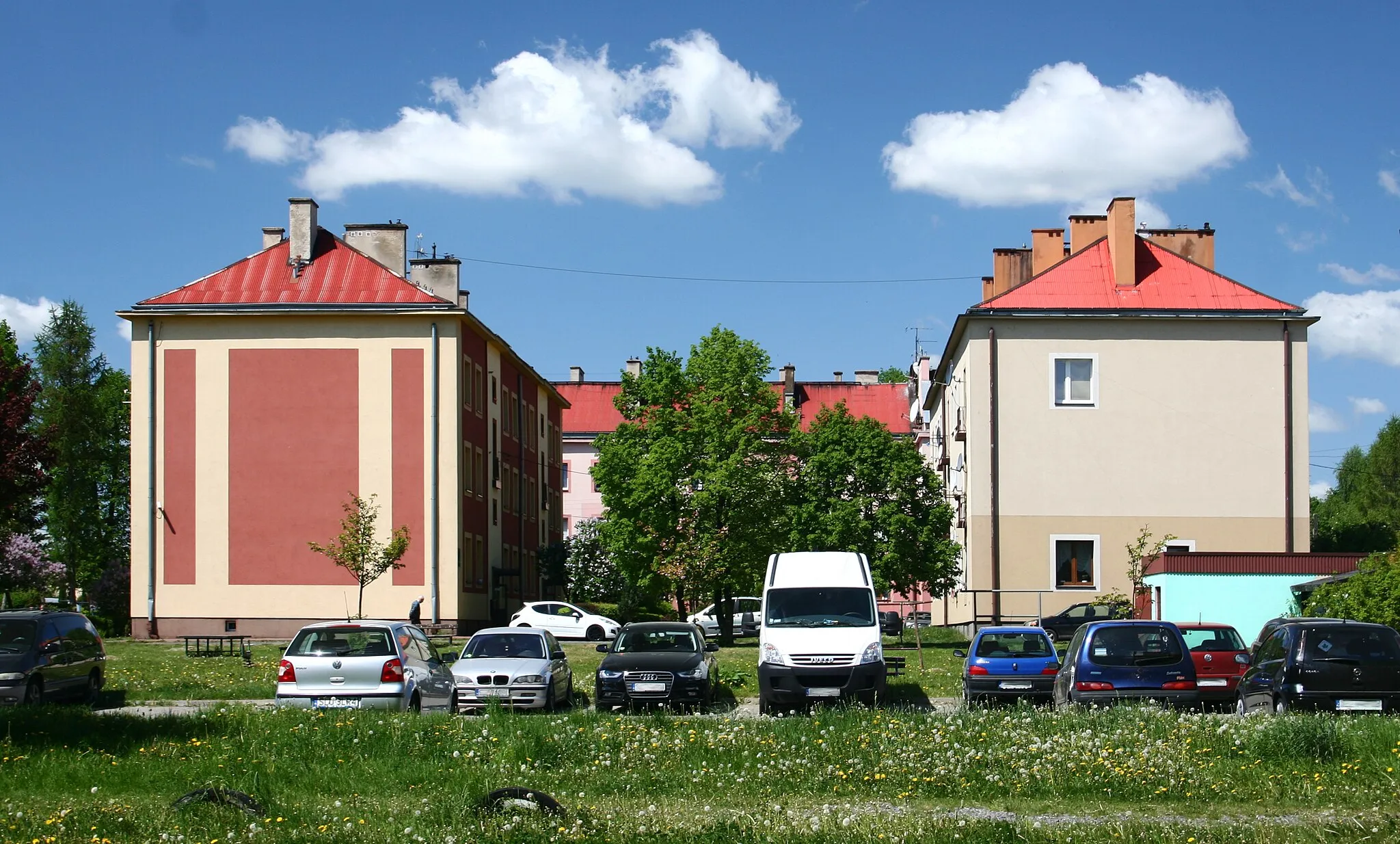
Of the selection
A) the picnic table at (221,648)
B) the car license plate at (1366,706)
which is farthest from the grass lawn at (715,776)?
the picnic table at (221,648)

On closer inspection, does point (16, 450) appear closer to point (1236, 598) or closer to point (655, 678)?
point (655, 678)

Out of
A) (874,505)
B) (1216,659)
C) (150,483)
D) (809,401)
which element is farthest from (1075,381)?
(809,401)

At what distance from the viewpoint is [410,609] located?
142ft

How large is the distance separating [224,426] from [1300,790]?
3998cm

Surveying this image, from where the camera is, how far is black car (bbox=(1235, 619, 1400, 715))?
57.2 ft

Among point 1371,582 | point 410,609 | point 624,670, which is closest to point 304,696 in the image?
point 624,670

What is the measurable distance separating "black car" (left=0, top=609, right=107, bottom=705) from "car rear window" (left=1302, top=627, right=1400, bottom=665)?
61.4 ft

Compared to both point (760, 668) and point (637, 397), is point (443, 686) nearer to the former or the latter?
point (760, 668)

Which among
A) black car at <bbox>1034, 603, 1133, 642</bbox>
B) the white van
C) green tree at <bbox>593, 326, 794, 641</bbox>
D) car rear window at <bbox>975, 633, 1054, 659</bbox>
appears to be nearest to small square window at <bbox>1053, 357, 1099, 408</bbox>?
black car at <bbox>1034, 603, 1133, 642</bbox>

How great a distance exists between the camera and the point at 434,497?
45281 millimetres

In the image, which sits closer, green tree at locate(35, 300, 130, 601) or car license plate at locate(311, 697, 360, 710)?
car license plate at locate(311, 697, 360, 710)

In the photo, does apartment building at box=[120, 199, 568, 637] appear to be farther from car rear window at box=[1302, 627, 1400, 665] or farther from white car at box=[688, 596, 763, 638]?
car rear window at box=[1302, 627, 1400, 665]

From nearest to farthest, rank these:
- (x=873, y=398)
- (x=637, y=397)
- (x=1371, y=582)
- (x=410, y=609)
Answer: (x=1371, y=582), (x=410, y=609), (x=637, y=397), (x=873, y=398)

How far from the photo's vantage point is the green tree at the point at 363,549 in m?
40.4
